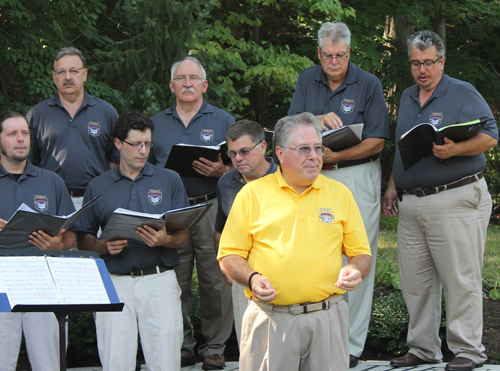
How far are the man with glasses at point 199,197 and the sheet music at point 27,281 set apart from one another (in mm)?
2126

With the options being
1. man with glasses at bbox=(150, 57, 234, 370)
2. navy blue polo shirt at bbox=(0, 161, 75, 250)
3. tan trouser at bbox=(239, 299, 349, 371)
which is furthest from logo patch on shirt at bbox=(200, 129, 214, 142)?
tan trouser at bbox=(239, 299, 349, 371)

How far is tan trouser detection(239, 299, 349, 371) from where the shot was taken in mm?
3232

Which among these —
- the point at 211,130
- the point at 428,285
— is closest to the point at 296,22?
the point at 211,130

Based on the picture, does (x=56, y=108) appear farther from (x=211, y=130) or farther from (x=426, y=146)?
(x=426, y=146)

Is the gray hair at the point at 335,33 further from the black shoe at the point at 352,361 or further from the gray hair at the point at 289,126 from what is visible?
the black shoe at the point at 352,361

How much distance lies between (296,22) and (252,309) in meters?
10.5

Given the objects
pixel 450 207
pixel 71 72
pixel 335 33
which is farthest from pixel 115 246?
pixel 450 207

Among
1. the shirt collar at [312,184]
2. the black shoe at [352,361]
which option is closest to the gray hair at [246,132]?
the shirt collar at [312,184]

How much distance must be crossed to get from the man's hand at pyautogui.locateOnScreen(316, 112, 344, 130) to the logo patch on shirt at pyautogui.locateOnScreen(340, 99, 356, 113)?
207 millimetres

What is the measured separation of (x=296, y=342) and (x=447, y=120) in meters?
2.51

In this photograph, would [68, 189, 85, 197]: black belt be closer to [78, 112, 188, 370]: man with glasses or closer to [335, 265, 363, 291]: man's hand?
[78, 112, 188, 370]: man with glasses

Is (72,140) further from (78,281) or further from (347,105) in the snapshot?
(347,105)

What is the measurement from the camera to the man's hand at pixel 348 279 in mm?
3078

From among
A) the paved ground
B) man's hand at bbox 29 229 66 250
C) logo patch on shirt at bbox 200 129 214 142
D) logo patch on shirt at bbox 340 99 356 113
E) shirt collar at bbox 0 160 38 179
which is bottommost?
the paved ground
